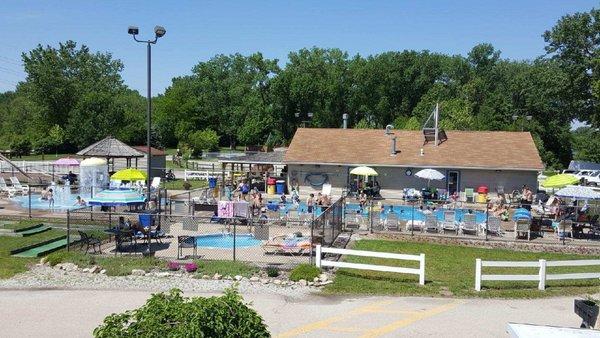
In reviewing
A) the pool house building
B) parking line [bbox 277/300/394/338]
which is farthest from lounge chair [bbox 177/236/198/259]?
the pool house building

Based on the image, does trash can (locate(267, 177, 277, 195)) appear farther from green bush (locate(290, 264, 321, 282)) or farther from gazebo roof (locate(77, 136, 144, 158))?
green bush (locate(290, 264, 321, 282))

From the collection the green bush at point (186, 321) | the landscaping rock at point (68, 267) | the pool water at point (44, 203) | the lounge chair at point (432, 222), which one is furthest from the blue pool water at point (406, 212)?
the green bush at point (186, 321)

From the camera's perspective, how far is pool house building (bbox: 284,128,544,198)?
35719 mm

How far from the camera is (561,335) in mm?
7645

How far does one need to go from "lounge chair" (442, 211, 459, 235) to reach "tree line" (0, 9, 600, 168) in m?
39.7

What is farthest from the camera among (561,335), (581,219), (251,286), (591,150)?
(591,150)

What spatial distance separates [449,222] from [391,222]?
2542 millimetres

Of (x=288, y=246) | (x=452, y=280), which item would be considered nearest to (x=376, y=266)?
(x=452, y=280)

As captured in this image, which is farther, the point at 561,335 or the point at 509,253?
the point at 509,253

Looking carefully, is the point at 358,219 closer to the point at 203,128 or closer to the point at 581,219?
the point at 581,219

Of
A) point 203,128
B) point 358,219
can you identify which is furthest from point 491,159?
point 203,128

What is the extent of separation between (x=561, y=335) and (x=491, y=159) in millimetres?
30071

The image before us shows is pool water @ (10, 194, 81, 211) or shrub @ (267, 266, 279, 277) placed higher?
pool water @ (10, 194, 81, 211)

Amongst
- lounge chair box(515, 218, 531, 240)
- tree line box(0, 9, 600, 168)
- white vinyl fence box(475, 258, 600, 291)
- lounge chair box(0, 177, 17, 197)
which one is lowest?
white vinyl fence box(475, 258, 600, 291)
